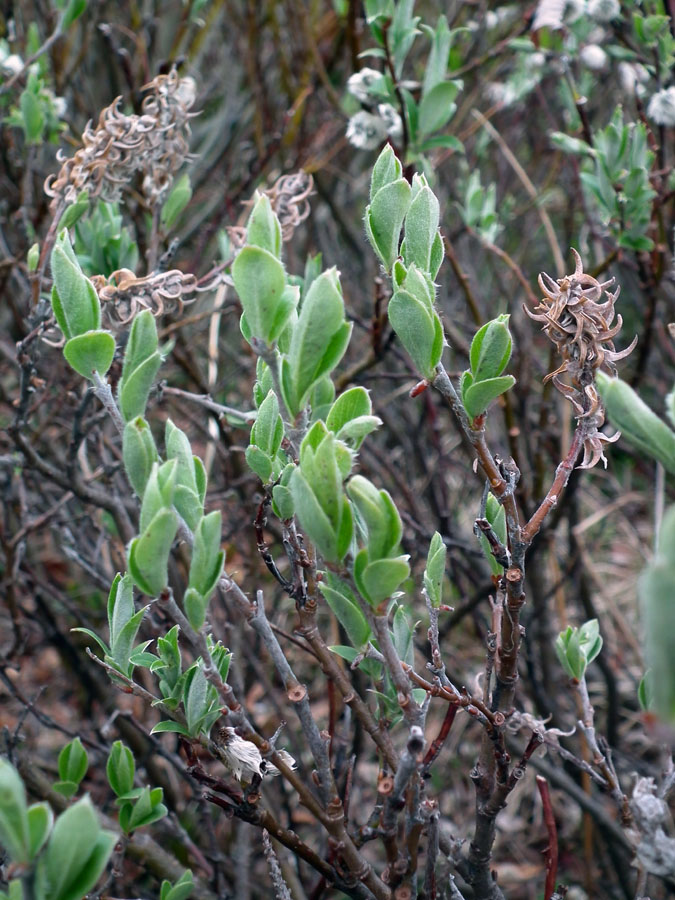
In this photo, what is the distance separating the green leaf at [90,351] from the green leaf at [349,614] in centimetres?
30

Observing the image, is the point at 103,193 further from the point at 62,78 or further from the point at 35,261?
the point at 62,78

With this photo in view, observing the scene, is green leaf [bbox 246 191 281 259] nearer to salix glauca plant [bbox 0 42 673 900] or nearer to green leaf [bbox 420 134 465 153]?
salix glauca plant [bbox 0 42 673 900]

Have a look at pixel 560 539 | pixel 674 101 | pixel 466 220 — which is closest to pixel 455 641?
pixel 560 539

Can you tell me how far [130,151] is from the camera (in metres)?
1.38

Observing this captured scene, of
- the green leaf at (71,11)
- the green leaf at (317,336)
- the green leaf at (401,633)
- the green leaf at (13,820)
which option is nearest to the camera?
the green leaf at (13,820)

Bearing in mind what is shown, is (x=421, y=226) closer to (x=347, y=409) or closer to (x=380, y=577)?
(x=347, y=409)

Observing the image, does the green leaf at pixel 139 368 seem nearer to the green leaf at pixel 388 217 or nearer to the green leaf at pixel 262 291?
the green leaf at pixel 262 291

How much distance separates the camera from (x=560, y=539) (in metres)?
3.10

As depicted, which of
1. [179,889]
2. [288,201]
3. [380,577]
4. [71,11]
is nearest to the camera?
[380,577]

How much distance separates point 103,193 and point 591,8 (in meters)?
1.21

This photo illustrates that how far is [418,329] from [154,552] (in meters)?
0.30

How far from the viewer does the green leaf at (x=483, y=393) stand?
2.43ft

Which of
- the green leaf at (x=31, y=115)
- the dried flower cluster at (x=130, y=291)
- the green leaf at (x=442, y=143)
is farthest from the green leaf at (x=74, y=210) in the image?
the green leaf at (x=442, y=143)

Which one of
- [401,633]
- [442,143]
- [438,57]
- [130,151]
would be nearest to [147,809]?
[401,633]
